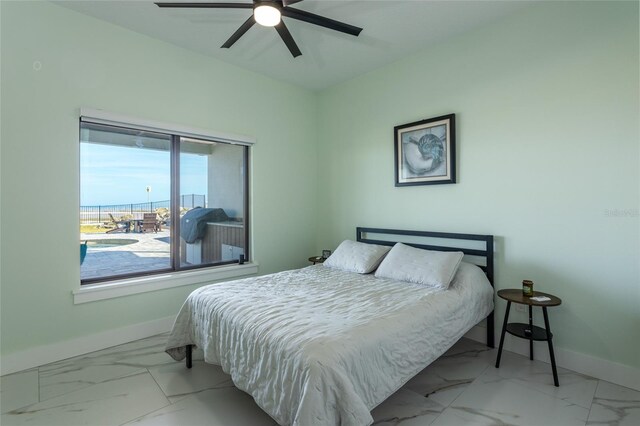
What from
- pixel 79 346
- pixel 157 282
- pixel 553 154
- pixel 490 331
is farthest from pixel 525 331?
pixel 79 346

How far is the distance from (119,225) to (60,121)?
1.04 m

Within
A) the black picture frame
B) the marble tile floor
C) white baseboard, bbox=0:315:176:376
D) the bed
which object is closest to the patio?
white baseboard, bbox=0:315:176:376

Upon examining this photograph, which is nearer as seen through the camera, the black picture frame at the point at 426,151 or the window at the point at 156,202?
the window at the point at 156,202

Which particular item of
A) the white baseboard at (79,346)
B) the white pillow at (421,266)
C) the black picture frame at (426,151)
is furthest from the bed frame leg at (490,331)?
the white baseboard at (79,346)

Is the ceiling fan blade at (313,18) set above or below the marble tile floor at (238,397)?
above

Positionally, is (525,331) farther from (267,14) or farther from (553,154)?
(267,14)

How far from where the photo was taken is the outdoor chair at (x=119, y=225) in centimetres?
→ 296

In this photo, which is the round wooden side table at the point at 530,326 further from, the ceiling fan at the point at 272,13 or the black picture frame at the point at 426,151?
the ceiling fan at the point at 272,13

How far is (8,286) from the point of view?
234 cm

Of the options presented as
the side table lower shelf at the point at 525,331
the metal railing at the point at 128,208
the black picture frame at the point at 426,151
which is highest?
the black picture frame at the point at 426,151

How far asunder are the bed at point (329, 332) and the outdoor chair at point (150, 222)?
1.27 meters

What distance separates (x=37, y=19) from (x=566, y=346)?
504 cm

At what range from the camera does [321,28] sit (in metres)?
2.78

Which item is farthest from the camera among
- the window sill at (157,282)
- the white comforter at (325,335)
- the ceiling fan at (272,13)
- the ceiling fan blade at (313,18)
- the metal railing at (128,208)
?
the metal railing at (128,208)
